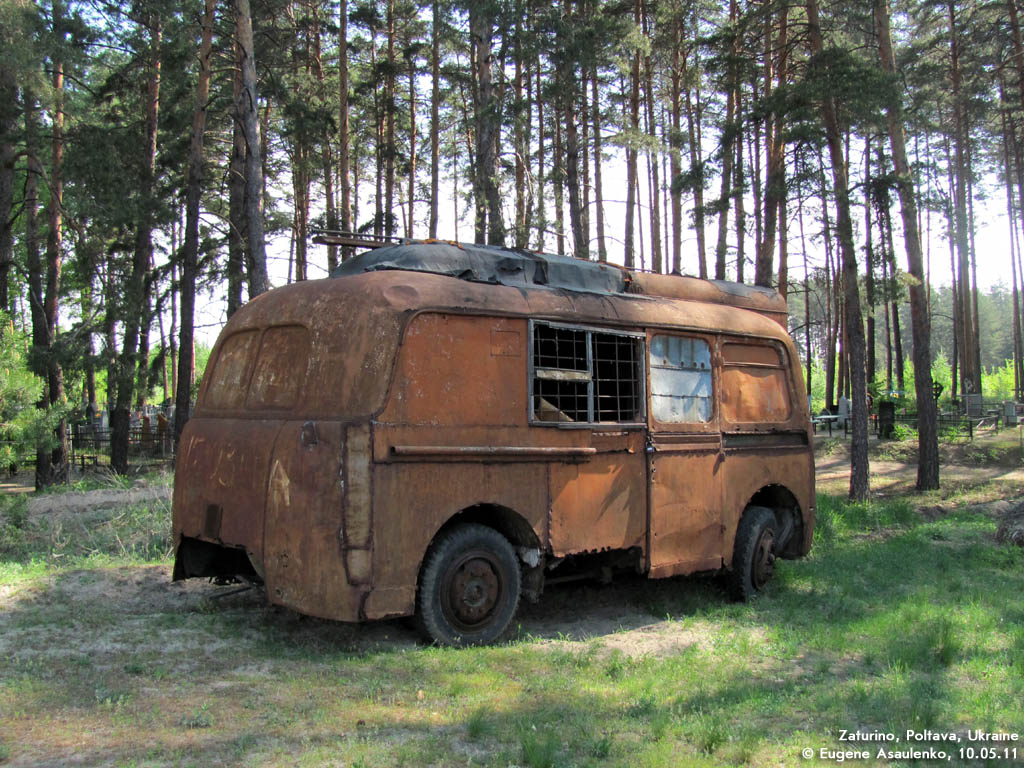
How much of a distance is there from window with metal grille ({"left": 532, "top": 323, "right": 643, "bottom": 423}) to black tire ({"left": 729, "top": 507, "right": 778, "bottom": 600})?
78.9 inches

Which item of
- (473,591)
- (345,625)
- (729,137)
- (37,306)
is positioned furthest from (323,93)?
(473,591)

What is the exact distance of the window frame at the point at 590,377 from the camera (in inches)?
251

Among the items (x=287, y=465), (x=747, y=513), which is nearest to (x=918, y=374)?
(x=747, y=513)

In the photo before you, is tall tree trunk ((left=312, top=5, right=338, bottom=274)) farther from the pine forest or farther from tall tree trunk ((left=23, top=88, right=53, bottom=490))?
tall tree trunk ((left=23, top=88, right=53, bottom=490))

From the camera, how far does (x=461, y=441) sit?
5926 mm

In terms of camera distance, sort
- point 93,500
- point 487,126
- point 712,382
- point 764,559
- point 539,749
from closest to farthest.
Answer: point 539,749 < point 712,382 < point 764,559 < point 93,500 < point 487,126

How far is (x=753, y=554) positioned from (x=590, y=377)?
2.96 meters

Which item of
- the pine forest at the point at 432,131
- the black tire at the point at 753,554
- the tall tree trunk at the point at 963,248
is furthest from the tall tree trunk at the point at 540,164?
the tall tree trunk at the point at 963,248

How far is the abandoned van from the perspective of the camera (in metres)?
5.46

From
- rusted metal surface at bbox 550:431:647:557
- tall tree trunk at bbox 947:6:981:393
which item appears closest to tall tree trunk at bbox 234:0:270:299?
rusted metal surface at bbox 550:431:647:557

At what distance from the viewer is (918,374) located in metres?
17.0

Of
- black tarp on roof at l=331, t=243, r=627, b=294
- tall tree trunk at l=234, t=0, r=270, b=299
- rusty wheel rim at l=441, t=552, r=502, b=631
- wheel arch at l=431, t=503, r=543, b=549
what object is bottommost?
rusty wheel rim at l=441, t=552, r=502, b=631

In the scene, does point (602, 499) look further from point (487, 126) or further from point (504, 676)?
point (487, 126)

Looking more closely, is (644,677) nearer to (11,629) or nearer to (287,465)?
(287,465)
